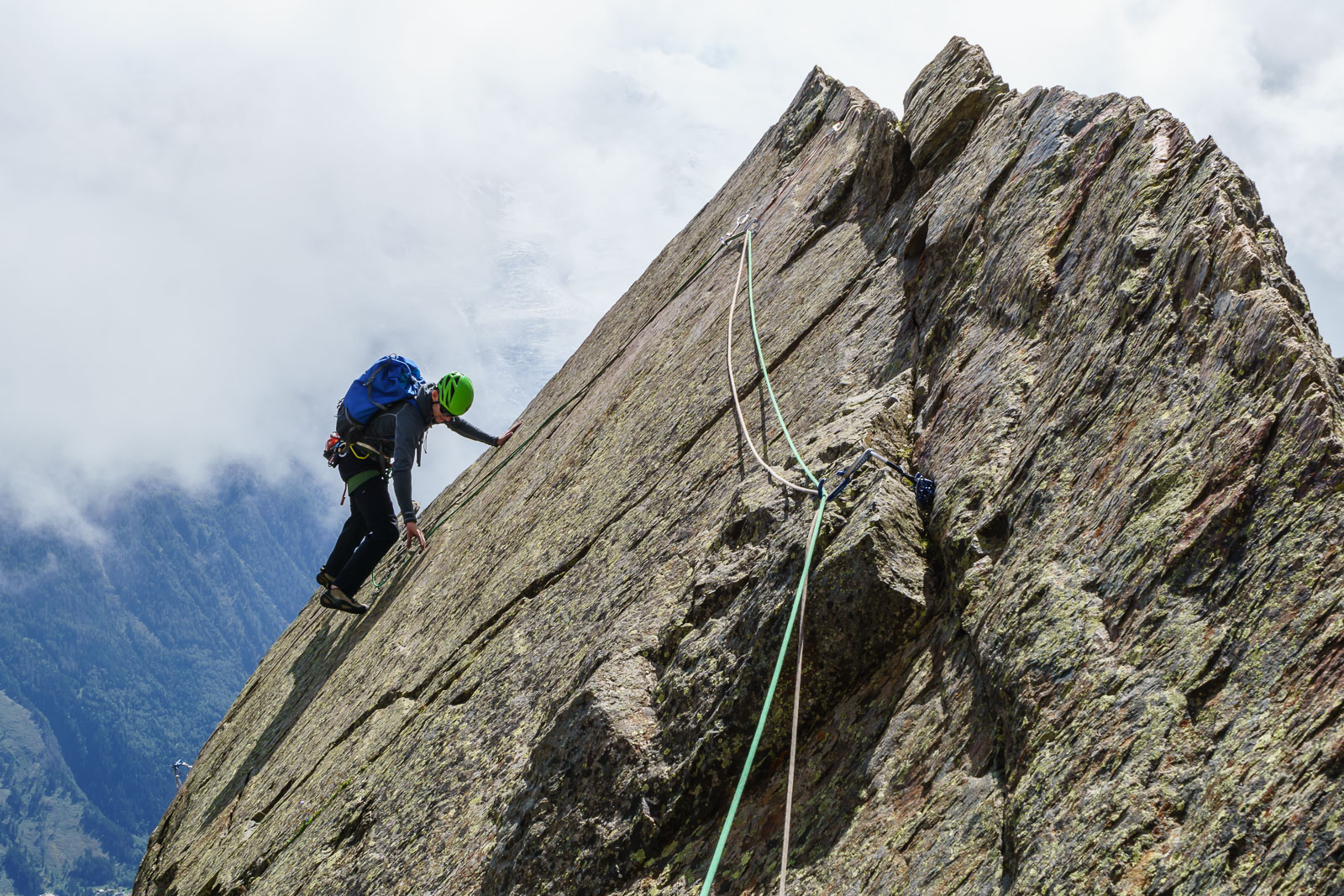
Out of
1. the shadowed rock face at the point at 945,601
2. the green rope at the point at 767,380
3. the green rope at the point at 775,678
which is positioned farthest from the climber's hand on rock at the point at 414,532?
the green rope at the point at 775,678

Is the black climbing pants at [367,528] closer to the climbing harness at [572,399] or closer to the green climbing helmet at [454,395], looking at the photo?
the climbing harness at [572,399]

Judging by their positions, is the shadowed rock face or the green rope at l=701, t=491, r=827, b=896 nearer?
the shadowed rock face

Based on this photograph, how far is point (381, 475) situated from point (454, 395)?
6.54 ft

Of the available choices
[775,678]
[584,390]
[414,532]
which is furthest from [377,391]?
[775,678]

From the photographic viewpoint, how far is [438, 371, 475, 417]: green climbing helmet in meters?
12.4

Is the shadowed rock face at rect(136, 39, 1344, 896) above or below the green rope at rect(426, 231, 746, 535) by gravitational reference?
below

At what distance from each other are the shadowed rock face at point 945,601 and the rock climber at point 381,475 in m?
2.45

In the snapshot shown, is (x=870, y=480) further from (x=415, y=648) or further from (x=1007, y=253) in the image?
(x=415, y=648)

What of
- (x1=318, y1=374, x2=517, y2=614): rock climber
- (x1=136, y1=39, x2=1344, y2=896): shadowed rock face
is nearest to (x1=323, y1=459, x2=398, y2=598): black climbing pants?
(x1=318, y1=374, x2=517, y2=614): rock climber

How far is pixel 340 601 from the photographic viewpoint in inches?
504

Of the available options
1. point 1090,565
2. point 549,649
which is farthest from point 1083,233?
point 549,649

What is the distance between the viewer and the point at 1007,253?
23.0ft

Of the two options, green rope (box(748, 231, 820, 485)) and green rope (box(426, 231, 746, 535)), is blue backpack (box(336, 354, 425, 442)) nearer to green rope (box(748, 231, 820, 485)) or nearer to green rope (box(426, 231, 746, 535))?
green rope (box(426, 231, 746, 535))

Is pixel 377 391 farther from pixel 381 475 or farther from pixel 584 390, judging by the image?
pixel 584 390
